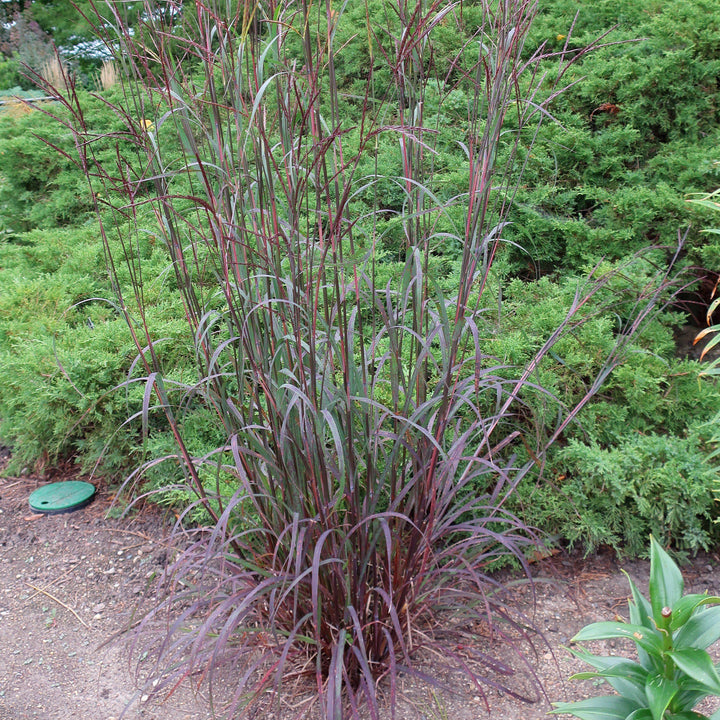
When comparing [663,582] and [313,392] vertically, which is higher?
[313,392]

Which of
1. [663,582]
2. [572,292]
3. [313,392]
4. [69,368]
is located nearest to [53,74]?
[69,368]

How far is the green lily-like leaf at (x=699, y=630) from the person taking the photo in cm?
124

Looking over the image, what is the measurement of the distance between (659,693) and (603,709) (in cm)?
16

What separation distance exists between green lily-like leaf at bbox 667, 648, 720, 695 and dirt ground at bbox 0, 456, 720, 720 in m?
0.47

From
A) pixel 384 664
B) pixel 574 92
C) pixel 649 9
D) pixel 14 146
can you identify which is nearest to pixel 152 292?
pixel 384 664

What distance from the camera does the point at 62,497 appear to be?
A: 2.60 m

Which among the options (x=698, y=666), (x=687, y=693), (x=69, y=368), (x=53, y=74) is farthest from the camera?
(x=53, y=74)

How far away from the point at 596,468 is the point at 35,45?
39.6ft

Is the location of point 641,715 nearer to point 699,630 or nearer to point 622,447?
point 699,630

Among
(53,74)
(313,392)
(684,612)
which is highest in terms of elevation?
(53,74)

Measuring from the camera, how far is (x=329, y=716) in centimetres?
132

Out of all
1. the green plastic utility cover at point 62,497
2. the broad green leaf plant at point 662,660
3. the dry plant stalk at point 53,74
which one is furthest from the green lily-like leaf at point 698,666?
the dry plant stalk at point 53,74

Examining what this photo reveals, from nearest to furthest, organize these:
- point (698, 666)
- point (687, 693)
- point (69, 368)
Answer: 1. point (698, 666)
2. point (687, 693)
3. point (69, 368)

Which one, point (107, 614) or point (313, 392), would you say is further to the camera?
point (107, 614)
